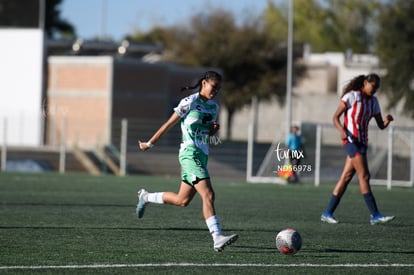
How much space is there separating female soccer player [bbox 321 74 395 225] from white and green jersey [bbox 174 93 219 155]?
361 centimetres

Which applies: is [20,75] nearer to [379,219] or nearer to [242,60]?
[242,60]

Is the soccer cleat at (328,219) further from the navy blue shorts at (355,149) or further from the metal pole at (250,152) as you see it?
the metal pole at (250,152)

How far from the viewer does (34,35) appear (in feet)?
159

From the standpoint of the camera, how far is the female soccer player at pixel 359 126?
46.9 feet

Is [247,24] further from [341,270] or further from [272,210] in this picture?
[341,270]

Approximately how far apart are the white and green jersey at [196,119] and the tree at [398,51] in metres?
45.0

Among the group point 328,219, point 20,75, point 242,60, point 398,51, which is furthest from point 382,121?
point 242,60

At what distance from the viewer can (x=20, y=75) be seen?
47.7 metres

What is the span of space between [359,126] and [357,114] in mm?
178

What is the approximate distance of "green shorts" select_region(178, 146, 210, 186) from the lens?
10984mm

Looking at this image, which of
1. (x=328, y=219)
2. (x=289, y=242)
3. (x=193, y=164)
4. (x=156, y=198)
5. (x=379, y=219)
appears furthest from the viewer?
(x=328, y=219)

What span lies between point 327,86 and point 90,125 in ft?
133

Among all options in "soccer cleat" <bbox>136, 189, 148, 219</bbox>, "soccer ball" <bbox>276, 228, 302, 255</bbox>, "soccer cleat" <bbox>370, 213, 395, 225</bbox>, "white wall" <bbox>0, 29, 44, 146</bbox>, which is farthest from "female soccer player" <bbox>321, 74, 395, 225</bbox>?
"white wall" <bbox>0, 29, 44, 146</bbox>

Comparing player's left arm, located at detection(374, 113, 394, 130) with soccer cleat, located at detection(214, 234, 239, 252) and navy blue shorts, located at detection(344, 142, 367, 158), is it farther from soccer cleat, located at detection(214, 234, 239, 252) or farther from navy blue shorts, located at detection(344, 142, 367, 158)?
soccer cleat, located at detection(214, 234, 239, 252)
